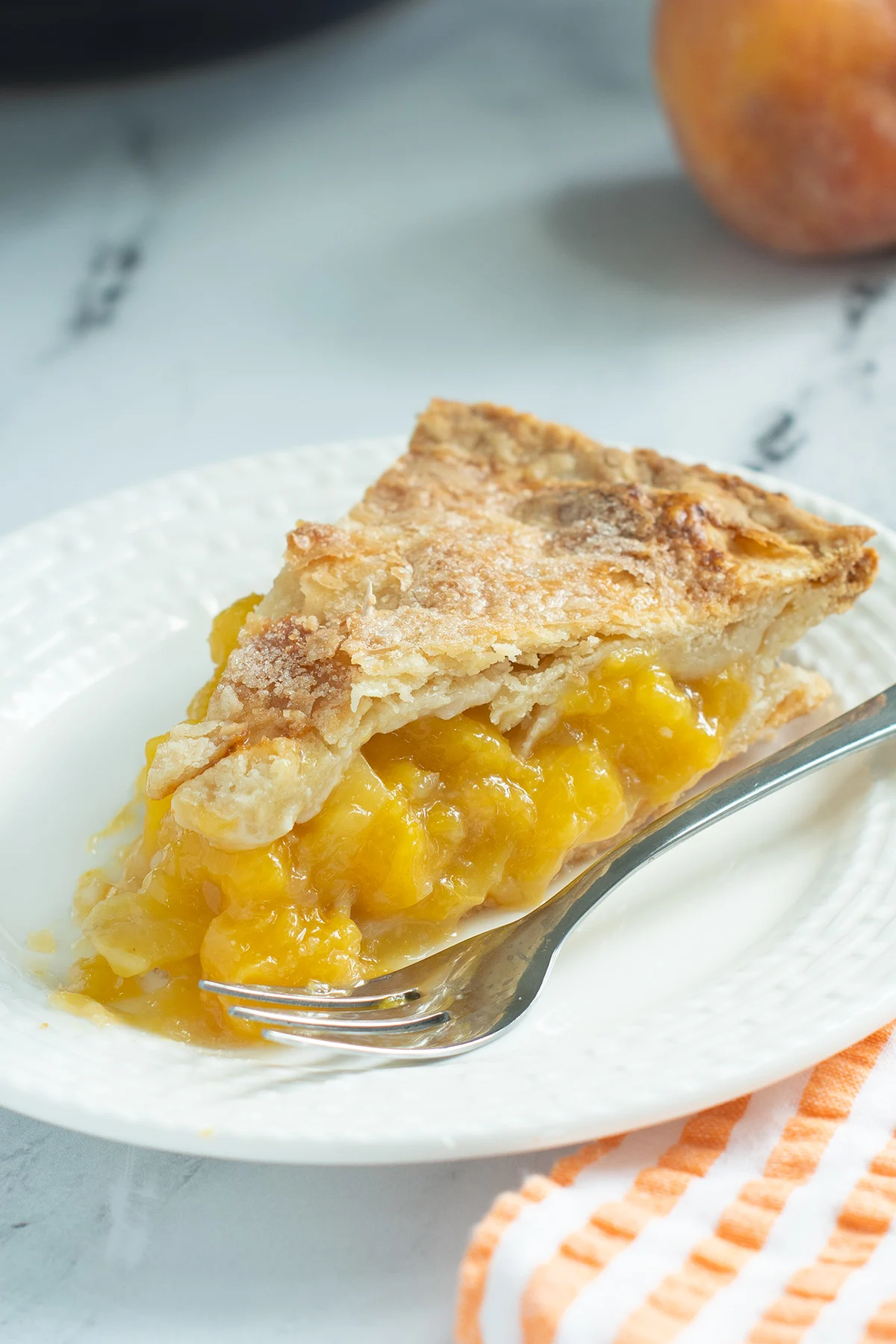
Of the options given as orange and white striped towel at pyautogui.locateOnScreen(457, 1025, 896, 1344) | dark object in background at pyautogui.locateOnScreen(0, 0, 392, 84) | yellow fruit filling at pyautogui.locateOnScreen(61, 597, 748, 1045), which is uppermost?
dark object in background at pyautogui.locateOnScreen(0, 0, 392, 84)

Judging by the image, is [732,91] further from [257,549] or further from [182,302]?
[257,549]

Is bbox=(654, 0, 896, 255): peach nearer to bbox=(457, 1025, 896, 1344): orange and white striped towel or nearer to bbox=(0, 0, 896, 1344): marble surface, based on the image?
bbox=(0, 0, 896, 1344): marble surface

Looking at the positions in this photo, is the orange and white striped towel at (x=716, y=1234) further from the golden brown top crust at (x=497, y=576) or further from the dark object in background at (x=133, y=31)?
the dark object in background at (x=133, y=31)

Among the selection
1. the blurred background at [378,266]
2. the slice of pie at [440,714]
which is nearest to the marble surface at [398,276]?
the blurred background at [378,266]

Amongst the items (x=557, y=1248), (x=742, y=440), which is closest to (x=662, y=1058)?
(x=557, y=1248)

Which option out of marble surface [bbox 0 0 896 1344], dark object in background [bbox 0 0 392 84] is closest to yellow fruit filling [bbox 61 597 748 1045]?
marble surface [bbox 0 0 896 1344]

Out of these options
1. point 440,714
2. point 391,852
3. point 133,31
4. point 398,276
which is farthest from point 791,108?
point 391,852

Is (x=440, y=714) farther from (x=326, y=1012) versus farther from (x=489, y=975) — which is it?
(x=326, y=1012)
